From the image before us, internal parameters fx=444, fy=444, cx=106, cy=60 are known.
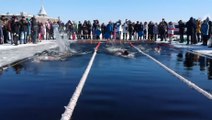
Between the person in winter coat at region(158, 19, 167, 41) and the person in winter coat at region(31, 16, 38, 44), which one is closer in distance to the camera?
the person in winter coat at region(31, 16, 38, 44)

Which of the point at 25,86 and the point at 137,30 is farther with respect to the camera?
the point at 137,30

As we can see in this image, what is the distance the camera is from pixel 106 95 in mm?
9711

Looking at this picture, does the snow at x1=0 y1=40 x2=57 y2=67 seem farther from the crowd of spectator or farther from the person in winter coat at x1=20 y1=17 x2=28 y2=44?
the crowd of spectator

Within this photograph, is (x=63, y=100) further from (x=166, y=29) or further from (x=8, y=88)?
(x=166, y=29)

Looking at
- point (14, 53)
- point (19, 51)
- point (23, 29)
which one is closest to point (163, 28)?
point (23, 29)

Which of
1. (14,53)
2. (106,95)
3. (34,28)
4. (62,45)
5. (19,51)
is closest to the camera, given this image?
(106,95)

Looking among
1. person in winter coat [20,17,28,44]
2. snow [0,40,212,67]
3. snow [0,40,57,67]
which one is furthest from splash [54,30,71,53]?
person in winter coat [20,17,28,44]

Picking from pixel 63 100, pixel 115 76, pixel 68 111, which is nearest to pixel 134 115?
pixel 68 111

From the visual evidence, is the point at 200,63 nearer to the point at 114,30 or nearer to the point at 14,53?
the point at 14,53

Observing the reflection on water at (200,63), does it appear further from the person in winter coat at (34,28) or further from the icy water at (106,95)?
the person in winter coat at (34,28)

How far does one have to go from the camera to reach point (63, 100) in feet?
29.4

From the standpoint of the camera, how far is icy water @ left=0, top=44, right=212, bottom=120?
300 inches

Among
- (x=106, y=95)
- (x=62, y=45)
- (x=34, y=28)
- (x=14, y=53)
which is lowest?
(x=106, y=95)

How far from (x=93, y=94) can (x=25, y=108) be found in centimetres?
210
